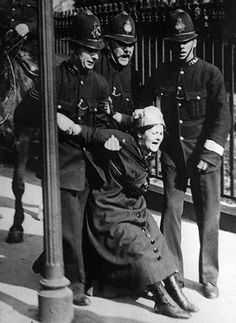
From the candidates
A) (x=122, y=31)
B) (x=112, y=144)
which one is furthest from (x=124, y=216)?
(x=122, y=31)

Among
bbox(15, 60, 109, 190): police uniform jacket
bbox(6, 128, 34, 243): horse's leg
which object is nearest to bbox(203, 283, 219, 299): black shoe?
bbox(15, 60, 109, 190): police uniform jacket

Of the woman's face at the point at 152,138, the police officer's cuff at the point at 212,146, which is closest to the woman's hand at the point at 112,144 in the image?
the woman's face at the point at 152,138

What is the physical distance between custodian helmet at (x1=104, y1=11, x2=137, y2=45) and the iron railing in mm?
700

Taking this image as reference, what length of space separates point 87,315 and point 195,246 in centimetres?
159

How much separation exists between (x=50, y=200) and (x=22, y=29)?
8.40 ft

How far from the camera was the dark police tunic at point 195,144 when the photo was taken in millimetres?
4559

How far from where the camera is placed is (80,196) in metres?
4.61

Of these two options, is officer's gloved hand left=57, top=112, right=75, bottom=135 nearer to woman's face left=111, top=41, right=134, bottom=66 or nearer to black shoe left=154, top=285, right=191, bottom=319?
woman's face left=111, top=41, right=134, bottom=66

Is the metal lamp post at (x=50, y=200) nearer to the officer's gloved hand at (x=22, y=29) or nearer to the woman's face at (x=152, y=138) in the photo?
the woman's face at (x=152, y=138)

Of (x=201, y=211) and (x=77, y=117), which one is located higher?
(x=77, y=117)

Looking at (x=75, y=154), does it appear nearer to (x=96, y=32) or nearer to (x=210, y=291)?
(x=96, y=32)

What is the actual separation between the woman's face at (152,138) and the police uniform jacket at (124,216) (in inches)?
2.7

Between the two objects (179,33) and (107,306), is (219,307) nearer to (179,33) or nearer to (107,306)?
(107,306)

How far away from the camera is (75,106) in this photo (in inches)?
179
